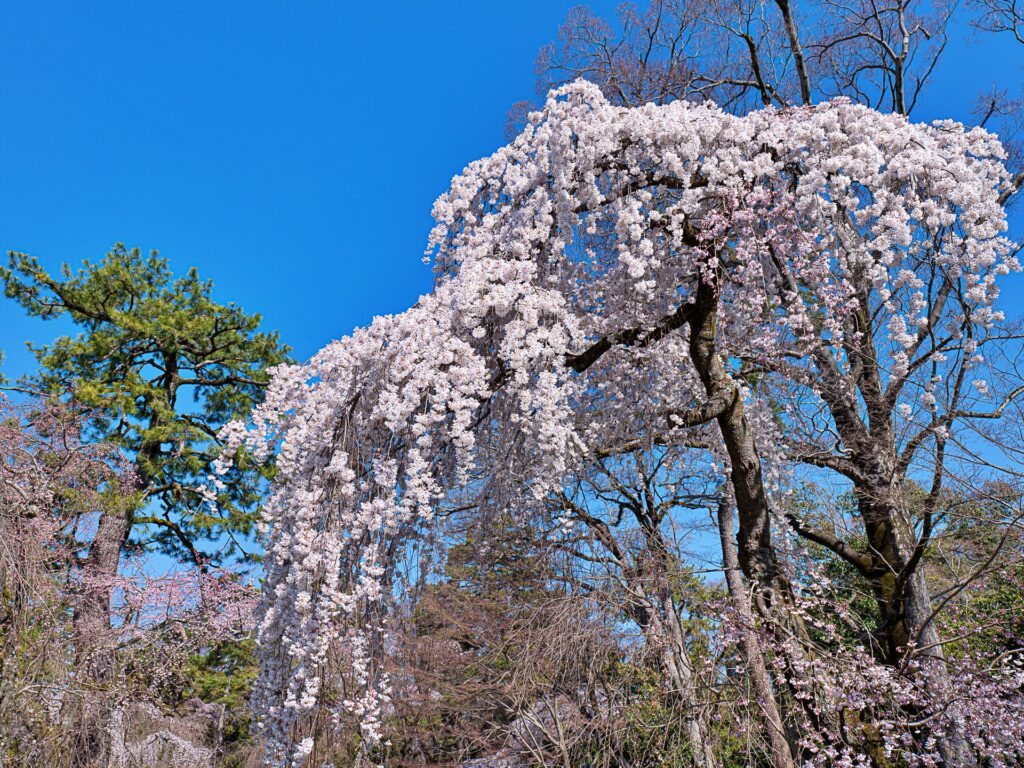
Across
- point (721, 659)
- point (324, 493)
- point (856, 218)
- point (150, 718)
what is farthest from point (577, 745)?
point (150, 718)

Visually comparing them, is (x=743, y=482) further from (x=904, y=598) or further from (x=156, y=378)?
(x=156, y=378)

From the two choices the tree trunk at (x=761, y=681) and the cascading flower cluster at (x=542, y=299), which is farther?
the tree trunk at (x=761, y=681)

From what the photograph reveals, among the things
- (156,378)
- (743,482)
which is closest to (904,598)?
(743,482)

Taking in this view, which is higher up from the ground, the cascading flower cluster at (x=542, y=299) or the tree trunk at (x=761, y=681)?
the cascading flower cluster at (x=542, y=299)

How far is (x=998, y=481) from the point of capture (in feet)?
16.3

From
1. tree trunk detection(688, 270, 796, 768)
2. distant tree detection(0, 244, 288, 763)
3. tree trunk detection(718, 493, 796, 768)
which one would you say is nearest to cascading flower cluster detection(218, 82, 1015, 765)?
A: tree trunk detection(688, 270, 796, 768)

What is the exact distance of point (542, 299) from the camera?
3.97 meters

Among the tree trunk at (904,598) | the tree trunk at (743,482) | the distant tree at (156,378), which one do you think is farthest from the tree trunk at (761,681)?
the distant tree at (156,378)

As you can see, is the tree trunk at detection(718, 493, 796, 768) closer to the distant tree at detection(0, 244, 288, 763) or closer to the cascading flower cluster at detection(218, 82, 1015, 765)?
the cascading flower cluster at detection(218, 82, 1015, 765)

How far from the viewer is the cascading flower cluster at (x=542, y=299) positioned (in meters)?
3.48

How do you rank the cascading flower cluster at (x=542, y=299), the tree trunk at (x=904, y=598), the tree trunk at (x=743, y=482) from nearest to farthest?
the cascading flower cluster at (x=542, y=299) → the tree trunk at (x=743, y=482) → the tree trunk at (x=904, y=598)

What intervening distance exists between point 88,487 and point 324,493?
799 cm

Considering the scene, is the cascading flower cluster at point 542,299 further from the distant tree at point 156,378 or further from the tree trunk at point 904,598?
the distant tree at point 156,378

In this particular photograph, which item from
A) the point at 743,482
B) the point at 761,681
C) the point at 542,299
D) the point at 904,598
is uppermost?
the point at 542,299
